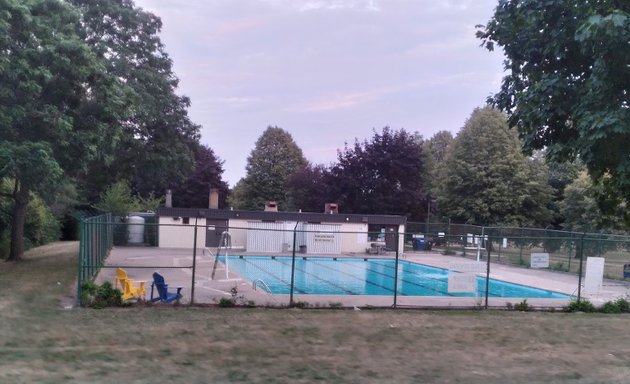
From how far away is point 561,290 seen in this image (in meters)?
23.9

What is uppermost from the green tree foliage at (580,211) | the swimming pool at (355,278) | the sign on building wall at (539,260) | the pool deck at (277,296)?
the green tree foliage at (580,211)

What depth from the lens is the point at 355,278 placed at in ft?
88.9

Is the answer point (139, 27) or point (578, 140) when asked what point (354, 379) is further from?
point (139, 27)

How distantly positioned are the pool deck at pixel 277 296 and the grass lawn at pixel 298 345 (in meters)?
1.44

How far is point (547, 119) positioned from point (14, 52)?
1835 centimetres

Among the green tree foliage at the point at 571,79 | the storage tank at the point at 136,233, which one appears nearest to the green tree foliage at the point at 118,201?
the storage tank at the point at 136,233

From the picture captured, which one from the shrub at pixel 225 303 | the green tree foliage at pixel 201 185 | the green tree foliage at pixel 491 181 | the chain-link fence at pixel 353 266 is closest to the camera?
the shrub at pixel 225 303

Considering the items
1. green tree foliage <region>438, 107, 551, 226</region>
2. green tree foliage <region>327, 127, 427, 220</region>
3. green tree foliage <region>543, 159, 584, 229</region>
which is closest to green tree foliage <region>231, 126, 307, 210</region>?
green tree foliage <region>327, 127, 427, 220</region>

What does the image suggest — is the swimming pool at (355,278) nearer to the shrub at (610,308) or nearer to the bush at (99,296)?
the shrub at (610,308)

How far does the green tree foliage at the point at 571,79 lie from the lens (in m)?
7.23

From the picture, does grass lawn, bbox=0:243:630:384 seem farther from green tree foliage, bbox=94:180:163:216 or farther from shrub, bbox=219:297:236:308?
green tree foliage, bbox=94:180:163:216

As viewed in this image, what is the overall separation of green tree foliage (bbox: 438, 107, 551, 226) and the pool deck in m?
22.4

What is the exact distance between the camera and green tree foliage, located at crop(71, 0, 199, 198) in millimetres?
31375

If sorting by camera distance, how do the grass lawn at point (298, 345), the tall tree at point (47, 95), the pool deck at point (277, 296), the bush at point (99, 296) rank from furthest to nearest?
1. the tall tree at point (47, 95)
2. the pool deck at point (277, 296)
3. the bush at point (99, 296)
4. the grass lawn at point (298, 345)
